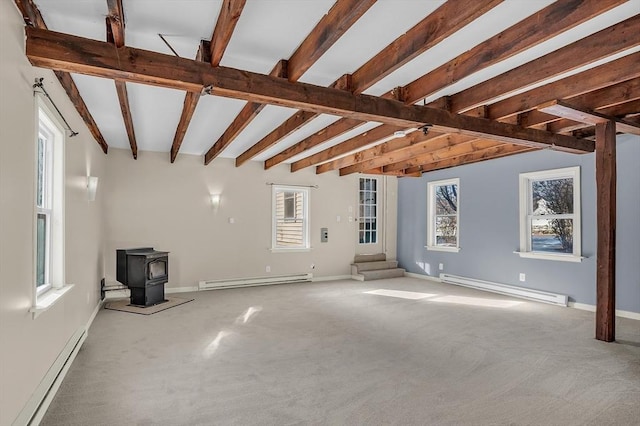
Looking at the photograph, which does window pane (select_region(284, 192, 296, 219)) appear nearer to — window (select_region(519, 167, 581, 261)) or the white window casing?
window (select_region(519, 167, 581, 261))

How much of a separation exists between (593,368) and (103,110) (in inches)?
218

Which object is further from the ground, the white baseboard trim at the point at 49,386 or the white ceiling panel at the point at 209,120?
the white ceiling panel at the point at 209,120

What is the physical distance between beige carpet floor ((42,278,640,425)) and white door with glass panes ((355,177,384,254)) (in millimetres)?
3313

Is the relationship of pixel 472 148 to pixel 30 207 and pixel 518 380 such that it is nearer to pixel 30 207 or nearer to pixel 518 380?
pixel 518 380

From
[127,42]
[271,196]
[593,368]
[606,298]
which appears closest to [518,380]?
[593,368]

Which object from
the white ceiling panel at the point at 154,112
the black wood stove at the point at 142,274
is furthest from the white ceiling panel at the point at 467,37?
the black wood stove at the point at 142,274

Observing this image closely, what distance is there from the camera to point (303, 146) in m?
5.75

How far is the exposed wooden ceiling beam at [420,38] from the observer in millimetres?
2086

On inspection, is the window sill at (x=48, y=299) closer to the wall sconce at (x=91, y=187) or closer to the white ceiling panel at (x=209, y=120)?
the wall sconce at (x=91, y=187)

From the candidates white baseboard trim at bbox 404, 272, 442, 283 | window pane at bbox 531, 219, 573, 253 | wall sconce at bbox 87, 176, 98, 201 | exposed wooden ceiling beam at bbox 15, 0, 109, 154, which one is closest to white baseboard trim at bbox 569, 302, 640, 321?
window pane at bbox 531, 219, 573, 253

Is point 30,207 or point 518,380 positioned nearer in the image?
point 30,207

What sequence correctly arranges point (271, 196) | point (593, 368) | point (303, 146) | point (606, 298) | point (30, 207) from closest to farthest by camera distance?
point (30, 207) → point (593, 368) → point (606, 298) → point (303, 146) → point (271, 196)

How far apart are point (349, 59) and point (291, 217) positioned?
215 inches

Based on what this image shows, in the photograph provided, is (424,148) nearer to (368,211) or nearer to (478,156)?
(478,156)
